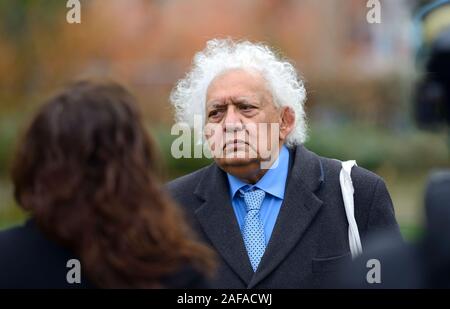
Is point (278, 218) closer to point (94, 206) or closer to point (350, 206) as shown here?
point (350, 206)

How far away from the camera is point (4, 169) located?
14844 mm

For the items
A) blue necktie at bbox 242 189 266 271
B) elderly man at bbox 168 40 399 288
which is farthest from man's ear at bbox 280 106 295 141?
blue necktie at bbox 242 189 266 271

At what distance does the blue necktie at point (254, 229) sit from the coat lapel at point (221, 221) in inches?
1.5

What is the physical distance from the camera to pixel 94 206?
102 inches

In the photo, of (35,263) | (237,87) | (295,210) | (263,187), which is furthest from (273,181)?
(35,263)

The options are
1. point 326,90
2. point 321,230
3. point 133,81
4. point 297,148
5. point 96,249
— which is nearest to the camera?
point 96,249

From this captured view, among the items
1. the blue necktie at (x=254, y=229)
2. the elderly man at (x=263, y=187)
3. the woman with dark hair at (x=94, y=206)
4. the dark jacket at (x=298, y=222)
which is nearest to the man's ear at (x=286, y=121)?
the elderly man at (x=263, y=187)

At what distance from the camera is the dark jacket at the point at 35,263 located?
2.68 metres

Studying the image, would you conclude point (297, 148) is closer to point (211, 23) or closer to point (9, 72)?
point (9, 72)

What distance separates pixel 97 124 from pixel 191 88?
197cm

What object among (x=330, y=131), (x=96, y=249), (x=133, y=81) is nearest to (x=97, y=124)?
(x=96, y=249)

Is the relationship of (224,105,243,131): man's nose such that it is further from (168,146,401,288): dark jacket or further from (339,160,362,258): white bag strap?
(339,160,362,258): white bag strap

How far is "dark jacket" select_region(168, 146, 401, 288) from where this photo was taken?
400 cm

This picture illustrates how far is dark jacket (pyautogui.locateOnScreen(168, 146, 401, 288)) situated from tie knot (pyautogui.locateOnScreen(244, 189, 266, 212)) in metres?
0.08
